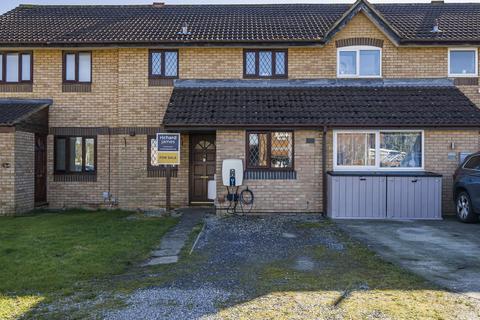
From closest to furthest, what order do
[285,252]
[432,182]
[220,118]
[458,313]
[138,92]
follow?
[458,313]
[285,252]
[432,182]
[220,118]
[138,92]

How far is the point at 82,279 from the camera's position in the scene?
20.7 ft

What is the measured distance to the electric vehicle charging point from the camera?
12.5 meters

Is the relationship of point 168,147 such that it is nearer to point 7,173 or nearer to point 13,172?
point 13,172

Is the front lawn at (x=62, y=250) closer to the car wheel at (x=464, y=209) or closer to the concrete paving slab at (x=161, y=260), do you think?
the concrete paving slab at (x=161, y=260)

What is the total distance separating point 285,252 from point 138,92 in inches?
345

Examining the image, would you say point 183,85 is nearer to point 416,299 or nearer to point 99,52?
point 99,52

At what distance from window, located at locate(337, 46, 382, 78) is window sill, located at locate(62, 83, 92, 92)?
8.60m

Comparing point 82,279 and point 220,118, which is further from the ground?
point 220,118

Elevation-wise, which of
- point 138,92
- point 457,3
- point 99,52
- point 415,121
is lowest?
point 415,121

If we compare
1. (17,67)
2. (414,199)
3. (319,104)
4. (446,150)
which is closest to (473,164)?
(446,150)

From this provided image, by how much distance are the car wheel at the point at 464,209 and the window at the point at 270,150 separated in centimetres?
475

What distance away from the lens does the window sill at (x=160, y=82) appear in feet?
47.7

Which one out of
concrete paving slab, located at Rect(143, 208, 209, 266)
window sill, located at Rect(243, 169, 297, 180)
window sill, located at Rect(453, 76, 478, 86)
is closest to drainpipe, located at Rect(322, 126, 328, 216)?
window sill, located at Rect(243, 169, 297, 180)

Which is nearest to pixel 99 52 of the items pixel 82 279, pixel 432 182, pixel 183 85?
pixel 183 85
